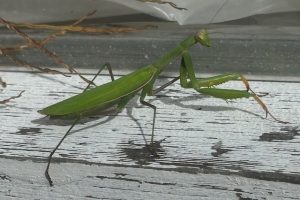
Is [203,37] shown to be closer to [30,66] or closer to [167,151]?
[167,151]

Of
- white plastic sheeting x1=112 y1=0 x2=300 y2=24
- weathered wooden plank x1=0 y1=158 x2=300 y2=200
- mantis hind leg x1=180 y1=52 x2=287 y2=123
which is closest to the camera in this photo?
weathered wooden plank x1=0 y1=158 x2=300 y2=200

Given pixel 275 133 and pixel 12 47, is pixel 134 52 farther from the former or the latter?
pixel 275 133

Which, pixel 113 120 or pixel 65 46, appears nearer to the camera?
pixel 113 120

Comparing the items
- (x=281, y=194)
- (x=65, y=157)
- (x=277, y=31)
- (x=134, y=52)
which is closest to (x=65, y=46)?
(x=134, y=52)

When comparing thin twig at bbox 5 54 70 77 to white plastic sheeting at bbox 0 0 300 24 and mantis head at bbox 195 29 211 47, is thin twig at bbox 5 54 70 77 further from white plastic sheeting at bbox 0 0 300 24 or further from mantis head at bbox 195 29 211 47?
mantis head at bbox 195 29 211 47

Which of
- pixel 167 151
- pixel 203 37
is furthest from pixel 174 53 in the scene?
pixel 167 151

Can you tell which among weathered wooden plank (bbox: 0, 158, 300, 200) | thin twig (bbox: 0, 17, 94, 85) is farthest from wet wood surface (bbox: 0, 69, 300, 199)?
thin twig (bbox: 0, 17, 94, 85)

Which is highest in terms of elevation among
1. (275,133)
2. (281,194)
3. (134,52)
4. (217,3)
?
(217,3)
